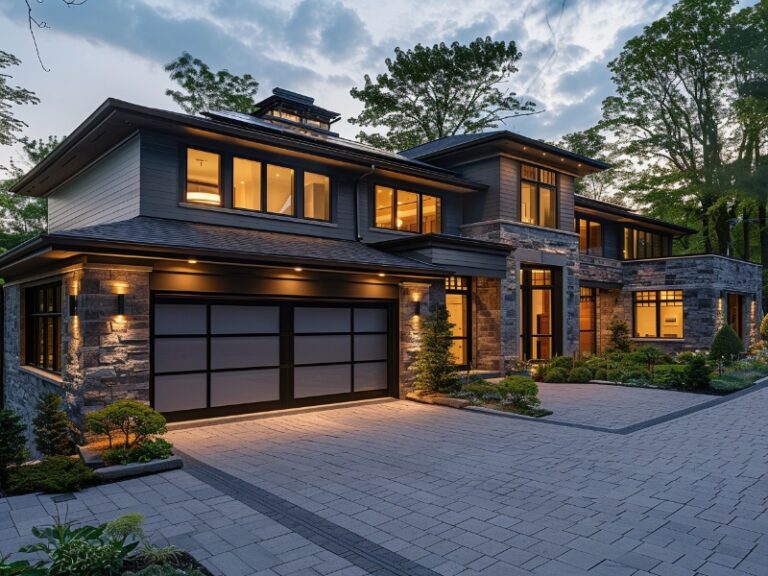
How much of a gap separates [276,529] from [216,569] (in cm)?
92

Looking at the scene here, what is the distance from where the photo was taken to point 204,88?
30.4m

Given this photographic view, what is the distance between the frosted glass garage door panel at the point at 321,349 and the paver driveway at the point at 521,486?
4.62ft

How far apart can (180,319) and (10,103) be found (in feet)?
54.6

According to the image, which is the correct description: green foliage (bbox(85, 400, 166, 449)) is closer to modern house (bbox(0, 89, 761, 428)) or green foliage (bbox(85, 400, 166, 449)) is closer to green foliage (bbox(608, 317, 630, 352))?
modern house (bbox(0, 89, 761, 428))

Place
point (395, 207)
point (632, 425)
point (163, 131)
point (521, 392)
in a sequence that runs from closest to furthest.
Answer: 1. point (632, 425)
2. point (521, 392)
3. point (163, 131)
4. point (395, 207)

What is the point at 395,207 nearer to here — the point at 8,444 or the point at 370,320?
the point at 370,320

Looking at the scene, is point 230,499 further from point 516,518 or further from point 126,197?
point 126,197

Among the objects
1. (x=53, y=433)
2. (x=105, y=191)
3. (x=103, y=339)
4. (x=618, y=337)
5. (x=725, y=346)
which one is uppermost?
(x=105, y=191)

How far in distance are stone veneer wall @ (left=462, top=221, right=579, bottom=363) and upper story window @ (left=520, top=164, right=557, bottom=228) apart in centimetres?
48

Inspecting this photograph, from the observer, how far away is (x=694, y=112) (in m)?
30.8

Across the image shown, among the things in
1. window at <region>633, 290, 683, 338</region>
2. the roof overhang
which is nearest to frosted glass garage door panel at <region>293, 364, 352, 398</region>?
the roof overhang

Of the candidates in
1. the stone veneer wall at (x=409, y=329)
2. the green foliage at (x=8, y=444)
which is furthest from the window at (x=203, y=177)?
the green foliage at (x=8, y=444)

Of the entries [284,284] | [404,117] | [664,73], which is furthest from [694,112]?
[284,284]

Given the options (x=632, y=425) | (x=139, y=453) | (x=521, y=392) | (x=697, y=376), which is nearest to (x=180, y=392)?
(x=139, y=453)
